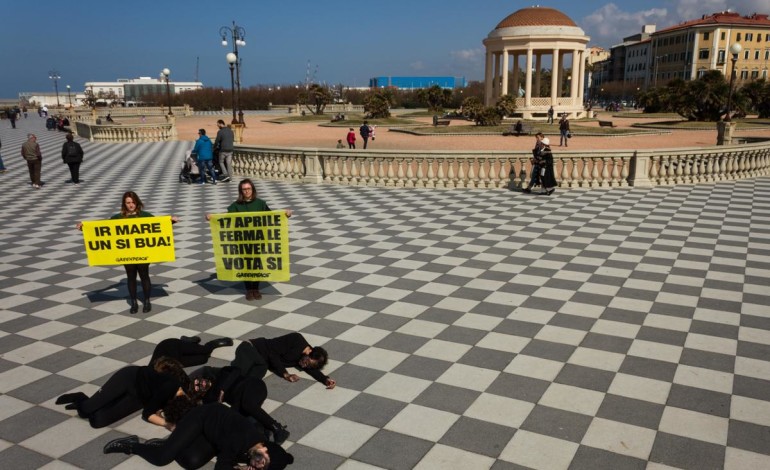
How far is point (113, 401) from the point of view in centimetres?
A: 519

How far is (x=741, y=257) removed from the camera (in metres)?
10.0

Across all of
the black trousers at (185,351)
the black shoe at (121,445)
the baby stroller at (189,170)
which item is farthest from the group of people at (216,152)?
the black shoe at (121,445)

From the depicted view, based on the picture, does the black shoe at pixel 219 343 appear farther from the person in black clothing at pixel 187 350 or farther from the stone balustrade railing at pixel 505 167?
the stone balustrade railing at pixel 505 167

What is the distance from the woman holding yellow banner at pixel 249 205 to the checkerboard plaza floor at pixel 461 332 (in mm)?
197

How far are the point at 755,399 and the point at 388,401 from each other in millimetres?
3452

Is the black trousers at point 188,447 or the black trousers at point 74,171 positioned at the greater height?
the black trousers at point 74,171

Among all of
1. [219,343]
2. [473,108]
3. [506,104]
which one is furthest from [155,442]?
[506,104]

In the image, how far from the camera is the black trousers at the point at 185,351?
580 cm

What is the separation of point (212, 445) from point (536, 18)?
205 feet

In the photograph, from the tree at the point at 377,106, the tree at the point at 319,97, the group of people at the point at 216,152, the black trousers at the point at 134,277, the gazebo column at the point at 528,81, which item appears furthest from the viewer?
the tree at the point at 319,97

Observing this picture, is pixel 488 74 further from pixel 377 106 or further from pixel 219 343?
pixel 219 343

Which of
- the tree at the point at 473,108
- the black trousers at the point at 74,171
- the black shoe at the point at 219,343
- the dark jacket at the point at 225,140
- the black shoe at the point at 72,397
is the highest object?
the tree at the point at 473,108

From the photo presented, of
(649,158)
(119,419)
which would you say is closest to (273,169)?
(649,158)

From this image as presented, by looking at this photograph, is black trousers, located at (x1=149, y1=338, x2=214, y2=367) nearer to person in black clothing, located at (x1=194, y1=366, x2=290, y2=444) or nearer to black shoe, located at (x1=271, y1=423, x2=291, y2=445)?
person in black clothing, located at (x1=194, y1=366, x2=290, y2=444)
